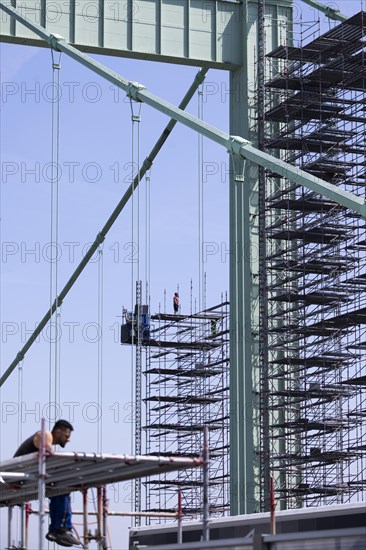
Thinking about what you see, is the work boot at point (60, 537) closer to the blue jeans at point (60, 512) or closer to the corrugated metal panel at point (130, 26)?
the blue jeans at point (60, 512)

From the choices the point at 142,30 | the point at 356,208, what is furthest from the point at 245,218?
the point at 356,208

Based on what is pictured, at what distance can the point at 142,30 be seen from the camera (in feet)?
118

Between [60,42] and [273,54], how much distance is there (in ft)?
22.6

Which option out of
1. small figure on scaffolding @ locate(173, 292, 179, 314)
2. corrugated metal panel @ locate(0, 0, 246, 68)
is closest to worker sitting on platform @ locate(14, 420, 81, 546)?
corrugated metal panel @ locate(0, 0, 246, 68)

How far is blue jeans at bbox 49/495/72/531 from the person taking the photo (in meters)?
15.5

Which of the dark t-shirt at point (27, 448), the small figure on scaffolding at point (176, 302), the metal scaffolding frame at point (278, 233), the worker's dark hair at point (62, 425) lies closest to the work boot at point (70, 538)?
the dark t-shirt at point (27, 448)

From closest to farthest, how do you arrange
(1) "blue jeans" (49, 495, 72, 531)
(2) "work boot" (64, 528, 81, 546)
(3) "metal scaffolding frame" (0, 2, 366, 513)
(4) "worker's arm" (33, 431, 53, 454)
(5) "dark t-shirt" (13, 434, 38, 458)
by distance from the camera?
(4) "worker's arm" (33, 431, 53, 454), (5) "dark t-shirt" (13, 434, 38, 458), (2) "work boot" (64, 528, 81, 546), (1) "blue jeans" (49, 495, 72, 531), (3) "metal scaffolding frame" (0, 2, 366, 513)

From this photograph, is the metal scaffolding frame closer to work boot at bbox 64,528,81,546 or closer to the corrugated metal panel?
the corrugated metal panel

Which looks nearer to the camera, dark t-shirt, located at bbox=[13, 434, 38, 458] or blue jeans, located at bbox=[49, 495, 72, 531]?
dark t-shirt, located at bbox=[13, 434, 38, 458]

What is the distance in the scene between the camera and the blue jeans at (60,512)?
612 inches

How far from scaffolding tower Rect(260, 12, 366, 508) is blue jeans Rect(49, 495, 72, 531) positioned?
73.6ft

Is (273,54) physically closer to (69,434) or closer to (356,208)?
(356,208)

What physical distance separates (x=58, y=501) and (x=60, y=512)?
0.19m

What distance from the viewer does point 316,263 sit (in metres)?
41.0
